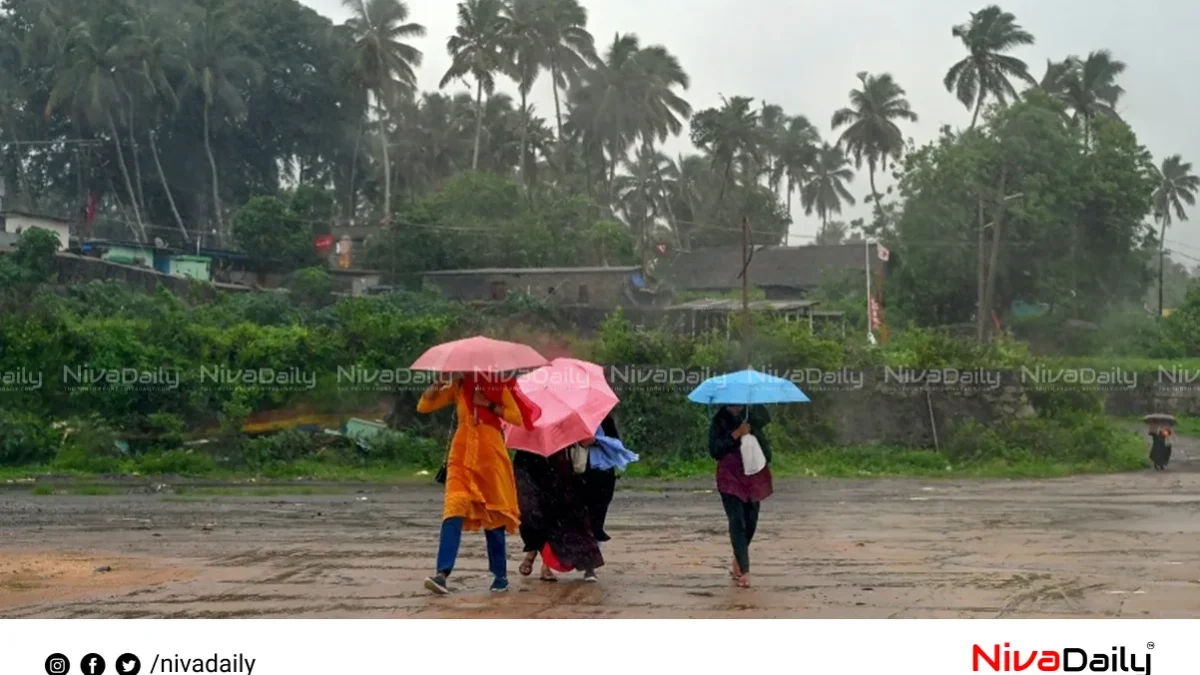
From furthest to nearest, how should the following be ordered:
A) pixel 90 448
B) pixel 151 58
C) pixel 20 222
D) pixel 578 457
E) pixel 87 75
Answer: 1. pixel 151 58
2. pixel 87 75
3. pixel 20 222
4. pixel 90 448
5. pixel 578 457

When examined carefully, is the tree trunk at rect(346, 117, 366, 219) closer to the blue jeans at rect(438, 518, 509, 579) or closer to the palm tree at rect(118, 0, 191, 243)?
the palm tree at rect(118, 0, 191, 243)

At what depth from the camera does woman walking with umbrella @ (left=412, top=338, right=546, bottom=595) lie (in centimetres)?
847

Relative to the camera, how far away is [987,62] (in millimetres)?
50688

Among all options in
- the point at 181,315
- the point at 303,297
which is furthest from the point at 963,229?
the point at 181,315

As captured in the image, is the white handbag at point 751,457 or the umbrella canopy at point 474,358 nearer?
the umbrella canopy at point 474,358

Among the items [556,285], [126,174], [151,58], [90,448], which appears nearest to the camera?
[90,448]

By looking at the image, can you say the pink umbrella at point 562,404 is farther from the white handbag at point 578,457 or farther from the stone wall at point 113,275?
the stone wall at point 113,275

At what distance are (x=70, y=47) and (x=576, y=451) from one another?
48.4 m

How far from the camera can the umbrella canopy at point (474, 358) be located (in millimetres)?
8258
